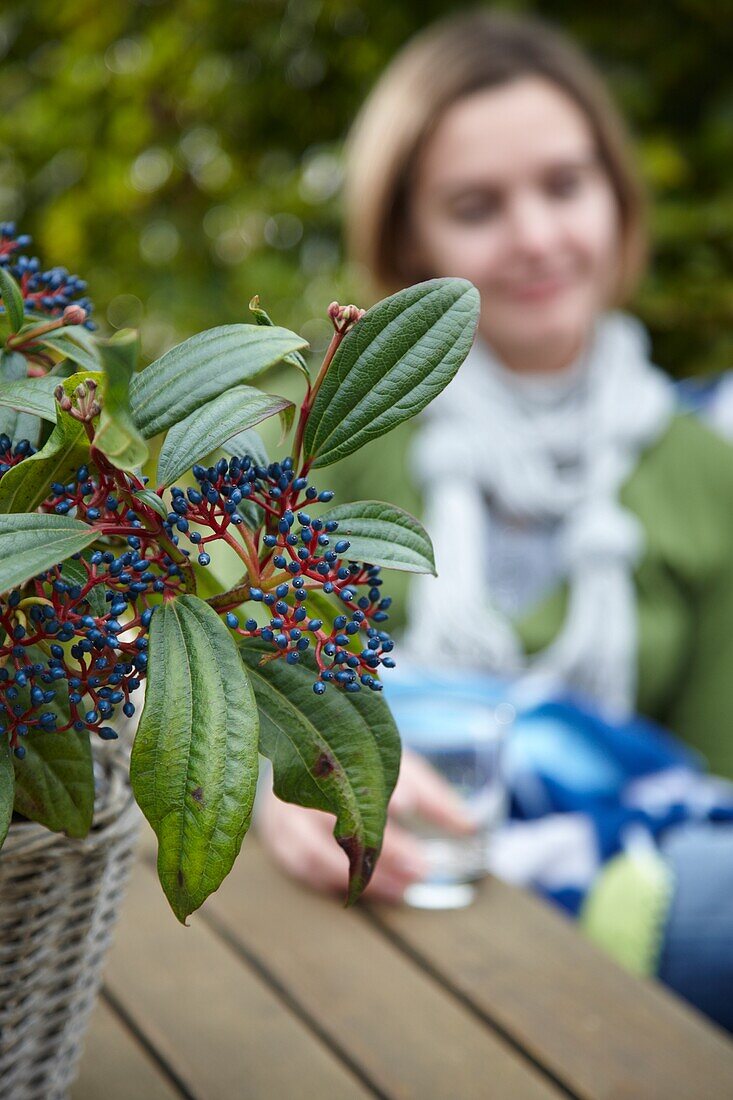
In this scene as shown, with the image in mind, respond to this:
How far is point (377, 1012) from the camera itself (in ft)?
2.35

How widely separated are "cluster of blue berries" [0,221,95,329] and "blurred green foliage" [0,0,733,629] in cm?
179

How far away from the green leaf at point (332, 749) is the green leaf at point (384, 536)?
0.18 ft

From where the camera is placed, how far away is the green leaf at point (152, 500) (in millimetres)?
401

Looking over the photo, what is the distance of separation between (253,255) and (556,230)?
1.19 m

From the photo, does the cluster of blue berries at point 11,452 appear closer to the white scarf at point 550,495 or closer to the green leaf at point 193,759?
the green leaf at point 193,759

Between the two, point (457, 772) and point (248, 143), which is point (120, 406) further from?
point (248, 143)

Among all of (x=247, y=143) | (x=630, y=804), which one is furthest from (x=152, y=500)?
(x=247, y=143)

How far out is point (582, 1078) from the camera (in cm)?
66

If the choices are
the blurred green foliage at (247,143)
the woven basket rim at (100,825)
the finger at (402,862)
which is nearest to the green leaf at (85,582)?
the woven basket rim at (100,825)

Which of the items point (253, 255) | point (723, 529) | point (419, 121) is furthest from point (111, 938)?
point (253, 255)

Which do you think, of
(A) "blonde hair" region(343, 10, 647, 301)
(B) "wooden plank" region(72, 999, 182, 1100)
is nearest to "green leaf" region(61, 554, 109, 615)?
(B) "wooden plank" region(72, 999, 182, 1100)

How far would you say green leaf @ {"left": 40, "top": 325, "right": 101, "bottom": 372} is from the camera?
47 cm

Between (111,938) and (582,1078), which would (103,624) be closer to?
(111,938)

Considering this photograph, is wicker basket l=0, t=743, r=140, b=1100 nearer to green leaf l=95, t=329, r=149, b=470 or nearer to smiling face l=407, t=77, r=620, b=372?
green leaf l=95, t=329, r=149, b=470
